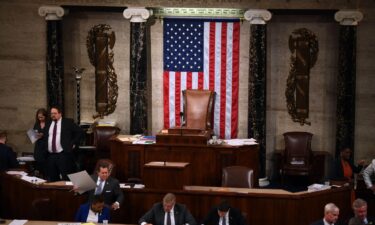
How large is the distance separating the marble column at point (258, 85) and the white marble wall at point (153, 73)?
61 cm

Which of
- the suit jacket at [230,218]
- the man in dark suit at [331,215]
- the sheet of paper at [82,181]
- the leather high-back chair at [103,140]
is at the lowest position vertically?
the suit jacket at [230,218]

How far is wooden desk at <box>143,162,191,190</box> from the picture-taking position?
10789 millimetres

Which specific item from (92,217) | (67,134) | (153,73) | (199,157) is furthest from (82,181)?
(153,73)

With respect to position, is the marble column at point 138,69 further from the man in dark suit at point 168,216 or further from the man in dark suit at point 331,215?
the man in dark suit at point 331,215

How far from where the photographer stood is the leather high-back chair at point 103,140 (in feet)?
47.5

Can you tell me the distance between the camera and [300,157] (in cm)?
1449

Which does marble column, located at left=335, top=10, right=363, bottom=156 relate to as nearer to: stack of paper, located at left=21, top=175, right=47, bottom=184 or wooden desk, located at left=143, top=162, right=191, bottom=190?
wooden desk, located at left=143, top=162, right=191, bottom=190

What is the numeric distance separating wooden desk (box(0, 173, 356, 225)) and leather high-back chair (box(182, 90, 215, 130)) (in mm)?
3889

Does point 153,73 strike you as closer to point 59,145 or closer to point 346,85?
point 59,145

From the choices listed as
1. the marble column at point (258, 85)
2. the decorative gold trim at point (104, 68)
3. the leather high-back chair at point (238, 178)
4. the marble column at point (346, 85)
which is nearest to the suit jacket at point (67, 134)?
the leather high-back chair at point (238, 178)

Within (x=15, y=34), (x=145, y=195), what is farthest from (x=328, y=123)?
(x=15, y=34)

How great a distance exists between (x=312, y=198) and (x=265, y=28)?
211 inches

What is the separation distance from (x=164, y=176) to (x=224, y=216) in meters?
1.72

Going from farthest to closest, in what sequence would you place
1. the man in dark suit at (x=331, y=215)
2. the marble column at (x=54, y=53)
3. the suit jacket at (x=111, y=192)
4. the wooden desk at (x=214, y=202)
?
the marble column at (x=54, y=53), the wooden desk at (x=214, y=202), the suit jacket at (x=111, y=192), the man in dark suit at (x=331, y=215)
